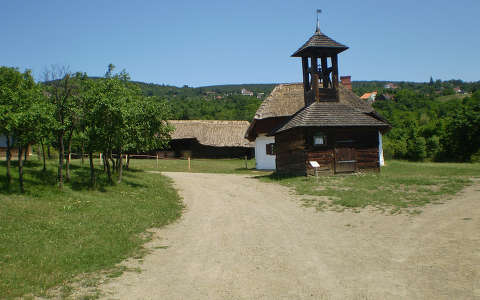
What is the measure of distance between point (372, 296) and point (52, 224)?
8.52m

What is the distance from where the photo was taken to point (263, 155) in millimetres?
32969

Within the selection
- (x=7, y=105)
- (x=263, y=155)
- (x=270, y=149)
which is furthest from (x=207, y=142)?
(x=7, y=105)

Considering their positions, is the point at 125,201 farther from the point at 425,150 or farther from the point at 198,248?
the point at 425,150

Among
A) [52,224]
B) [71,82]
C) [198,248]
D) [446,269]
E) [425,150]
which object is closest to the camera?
[446,269]

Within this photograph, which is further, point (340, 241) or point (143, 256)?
point (340, 241)

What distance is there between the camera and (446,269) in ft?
22.8

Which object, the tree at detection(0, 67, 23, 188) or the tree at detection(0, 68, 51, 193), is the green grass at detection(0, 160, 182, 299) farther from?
the tree at detection(0, 67, 23, 188)

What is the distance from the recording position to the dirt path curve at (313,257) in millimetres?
6312

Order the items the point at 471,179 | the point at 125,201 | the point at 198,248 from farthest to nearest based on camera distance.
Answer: the point at 471,179 < the point at 125,201 < the point at 198,248

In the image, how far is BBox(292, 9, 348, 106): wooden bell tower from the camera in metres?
25.0

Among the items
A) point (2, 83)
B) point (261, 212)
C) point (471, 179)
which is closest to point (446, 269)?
point (261, 212)

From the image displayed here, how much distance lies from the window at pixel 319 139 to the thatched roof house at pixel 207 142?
25405 mm

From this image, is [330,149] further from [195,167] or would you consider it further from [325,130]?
[195,167]

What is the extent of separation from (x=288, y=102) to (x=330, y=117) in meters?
8.23
